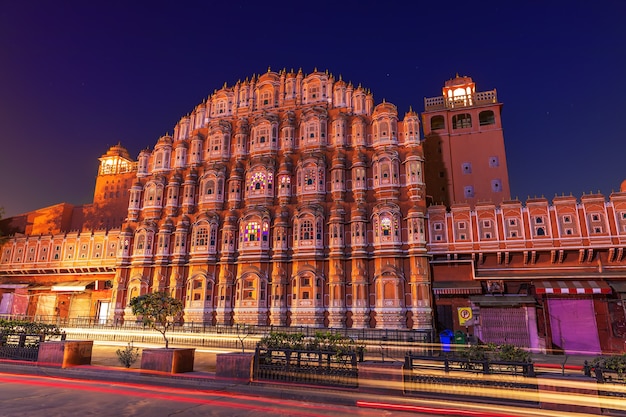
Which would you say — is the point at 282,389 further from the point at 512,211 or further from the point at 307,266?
the point at 512,211

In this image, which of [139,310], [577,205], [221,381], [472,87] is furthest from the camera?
[472,87]

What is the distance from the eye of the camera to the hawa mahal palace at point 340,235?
99.3 feet

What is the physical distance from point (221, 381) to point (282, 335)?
281 centimetres

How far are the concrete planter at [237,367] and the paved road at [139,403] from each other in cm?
112

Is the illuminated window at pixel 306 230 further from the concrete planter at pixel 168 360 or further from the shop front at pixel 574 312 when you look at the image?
the concrete planter at pixel 168 360

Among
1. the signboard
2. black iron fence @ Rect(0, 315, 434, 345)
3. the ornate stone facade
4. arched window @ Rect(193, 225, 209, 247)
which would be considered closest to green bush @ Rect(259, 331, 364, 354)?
black iron fence @ Rect(0, 315, 434, 345)

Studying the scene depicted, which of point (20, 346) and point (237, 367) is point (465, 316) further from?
point (20, 346)

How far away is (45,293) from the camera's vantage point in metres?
45.5

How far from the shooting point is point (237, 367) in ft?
43.0

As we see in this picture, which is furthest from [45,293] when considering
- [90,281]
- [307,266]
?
[307,266]

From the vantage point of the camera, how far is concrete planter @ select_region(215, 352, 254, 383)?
1295 cm

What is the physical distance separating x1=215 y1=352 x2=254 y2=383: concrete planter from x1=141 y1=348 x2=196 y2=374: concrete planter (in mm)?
1526

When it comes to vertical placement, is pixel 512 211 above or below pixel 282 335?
above

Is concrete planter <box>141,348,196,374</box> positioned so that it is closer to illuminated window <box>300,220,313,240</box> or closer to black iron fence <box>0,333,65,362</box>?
black iron fence <box>0,333,65,362</box>
